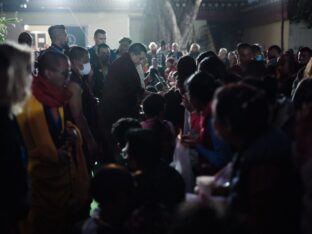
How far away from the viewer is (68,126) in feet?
12.9

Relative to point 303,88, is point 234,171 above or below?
below

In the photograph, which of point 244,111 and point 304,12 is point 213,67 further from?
point 304,12

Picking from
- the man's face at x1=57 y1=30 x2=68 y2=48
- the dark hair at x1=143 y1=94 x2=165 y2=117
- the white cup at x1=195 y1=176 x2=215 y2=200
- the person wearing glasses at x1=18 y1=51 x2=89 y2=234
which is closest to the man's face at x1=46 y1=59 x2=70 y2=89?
the person wearing glasses at x1=18 y1=51 x2=89 y2=234

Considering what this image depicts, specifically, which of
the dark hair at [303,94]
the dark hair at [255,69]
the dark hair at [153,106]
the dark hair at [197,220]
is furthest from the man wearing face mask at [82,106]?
the dark hair at [197,220]

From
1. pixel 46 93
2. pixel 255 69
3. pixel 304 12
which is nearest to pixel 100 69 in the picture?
pixel 255 69

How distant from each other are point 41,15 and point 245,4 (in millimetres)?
9289

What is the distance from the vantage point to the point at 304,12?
16250 mm

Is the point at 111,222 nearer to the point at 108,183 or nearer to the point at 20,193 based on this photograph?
the point at 108,183

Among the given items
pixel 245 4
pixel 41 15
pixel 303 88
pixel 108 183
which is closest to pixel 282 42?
pixel 245 4

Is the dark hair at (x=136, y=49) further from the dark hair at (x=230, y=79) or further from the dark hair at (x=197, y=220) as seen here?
the dark hair at (x=197, y=220)

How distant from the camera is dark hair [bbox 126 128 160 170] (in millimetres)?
2902

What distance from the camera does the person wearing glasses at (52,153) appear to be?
3566 mm

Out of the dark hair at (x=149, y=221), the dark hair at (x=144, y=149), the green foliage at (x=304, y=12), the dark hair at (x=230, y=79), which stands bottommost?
the dark hair at (x=149, y=221)

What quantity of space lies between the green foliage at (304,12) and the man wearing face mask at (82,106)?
41.4ft
